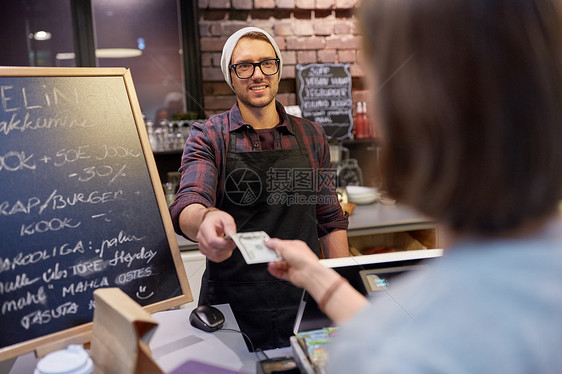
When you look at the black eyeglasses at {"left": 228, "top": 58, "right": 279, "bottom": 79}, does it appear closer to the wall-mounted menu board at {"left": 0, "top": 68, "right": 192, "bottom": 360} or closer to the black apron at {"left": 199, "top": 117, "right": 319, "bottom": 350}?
the black apron at {"left": 199, "top": 117, "right": 319, "bottom": 350}

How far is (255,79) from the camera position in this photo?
1.78 metres

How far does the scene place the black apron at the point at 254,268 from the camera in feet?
5.84

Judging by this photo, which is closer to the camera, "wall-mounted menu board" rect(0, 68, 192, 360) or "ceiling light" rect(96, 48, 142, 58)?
"wall-mounted menu board" rect(0, 68, 192, 360)

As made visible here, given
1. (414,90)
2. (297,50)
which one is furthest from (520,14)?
(297,50)

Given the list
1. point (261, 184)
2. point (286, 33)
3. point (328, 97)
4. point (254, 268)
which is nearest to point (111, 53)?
point (286, 33)

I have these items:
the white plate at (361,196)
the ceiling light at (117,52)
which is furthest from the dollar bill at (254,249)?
the ceiling light at (117,52)

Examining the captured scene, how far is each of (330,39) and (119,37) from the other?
4.57 ft

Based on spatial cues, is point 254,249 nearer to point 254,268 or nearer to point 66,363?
point 66,363

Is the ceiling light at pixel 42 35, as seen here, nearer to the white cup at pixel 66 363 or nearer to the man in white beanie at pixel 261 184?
the man in white beanie at pixel 261 184

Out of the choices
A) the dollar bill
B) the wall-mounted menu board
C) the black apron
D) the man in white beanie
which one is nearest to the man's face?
the man in white beanie

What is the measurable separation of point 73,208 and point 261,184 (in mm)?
803

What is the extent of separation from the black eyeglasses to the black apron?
0.23 m

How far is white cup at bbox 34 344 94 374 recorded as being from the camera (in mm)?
887

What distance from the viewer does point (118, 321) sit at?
94 centimetres
